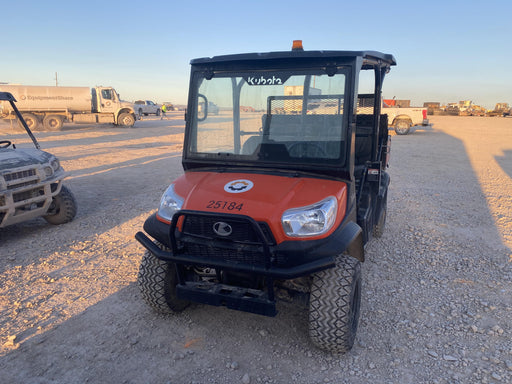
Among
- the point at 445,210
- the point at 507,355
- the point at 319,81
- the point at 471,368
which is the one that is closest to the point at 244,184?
the point at 319,81

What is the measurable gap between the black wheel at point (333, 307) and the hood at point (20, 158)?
4.55m

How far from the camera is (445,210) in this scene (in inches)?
274

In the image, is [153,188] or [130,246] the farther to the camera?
[153,188]

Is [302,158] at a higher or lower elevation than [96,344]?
higher

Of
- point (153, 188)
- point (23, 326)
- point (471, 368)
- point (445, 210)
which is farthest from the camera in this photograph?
point (153, 188)

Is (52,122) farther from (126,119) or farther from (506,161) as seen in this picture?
(506,161)

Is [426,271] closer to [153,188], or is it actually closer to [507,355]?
[507,355]

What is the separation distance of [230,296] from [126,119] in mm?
26433

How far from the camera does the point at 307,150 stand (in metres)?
3.30

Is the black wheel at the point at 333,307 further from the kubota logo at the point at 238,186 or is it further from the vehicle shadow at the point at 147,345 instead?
the kubota logo at the point at 238,186

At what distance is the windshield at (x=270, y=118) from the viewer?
10.6 ft

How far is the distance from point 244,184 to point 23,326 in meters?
2.41

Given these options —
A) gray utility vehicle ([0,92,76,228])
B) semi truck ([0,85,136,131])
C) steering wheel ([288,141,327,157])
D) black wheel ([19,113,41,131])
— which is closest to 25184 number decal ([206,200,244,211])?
steering wheel ([288,141,327,157])

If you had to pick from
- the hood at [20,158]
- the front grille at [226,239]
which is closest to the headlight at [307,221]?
the front grille at [226,239]
